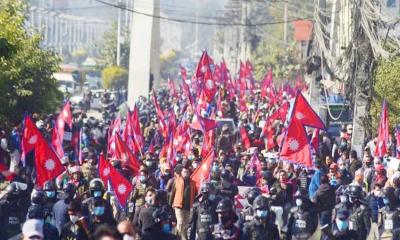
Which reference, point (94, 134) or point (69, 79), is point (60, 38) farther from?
point (94, 134)

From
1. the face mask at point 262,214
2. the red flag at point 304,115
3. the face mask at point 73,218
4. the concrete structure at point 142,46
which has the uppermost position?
the red flag at point 304,115

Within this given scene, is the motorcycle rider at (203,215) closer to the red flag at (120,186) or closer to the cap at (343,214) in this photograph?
the red flag at (120,186)

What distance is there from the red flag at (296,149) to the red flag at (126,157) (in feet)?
7.78

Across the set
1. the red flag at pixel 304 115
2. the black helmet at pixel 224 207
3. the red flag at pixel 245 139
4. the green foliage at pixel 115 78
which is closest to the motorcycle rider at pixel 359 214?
the black helmet at pixel 224 207

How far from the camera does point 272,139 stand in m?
29.7

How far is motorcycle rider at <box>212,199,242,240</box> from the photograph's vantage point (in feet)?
49.4

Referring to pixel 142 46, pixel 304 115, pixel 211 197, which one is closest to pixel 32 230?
pixel 211 197

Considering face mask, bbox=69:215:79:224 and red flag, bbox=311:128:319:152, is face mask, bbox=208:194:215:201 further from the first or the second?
red flag, bbox=311:128:319:152

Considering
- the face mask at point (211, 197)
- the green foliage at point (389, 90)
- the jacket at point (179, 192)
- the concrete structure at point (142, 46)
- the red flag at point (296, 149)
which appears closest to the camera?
the face mask at point (211, 197)

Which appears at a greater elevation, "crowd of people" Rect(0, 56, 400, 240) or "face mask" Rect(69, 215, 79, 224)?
"face mask" Rect(69, 215, 79, 224)

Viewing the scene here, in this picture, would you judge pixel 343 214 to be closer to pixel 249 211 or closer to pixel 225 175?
pixel 249 211

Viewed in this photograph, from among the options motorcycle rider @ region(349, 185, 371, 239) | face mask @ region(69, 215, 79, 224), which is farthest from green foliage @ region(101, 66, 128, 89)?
face mask @ region(69, 215, 79, 224)

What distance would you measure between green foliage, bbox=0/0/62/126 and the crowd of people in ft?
7.95

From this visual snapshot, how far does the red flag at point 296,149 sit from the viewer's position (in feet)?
72.9
